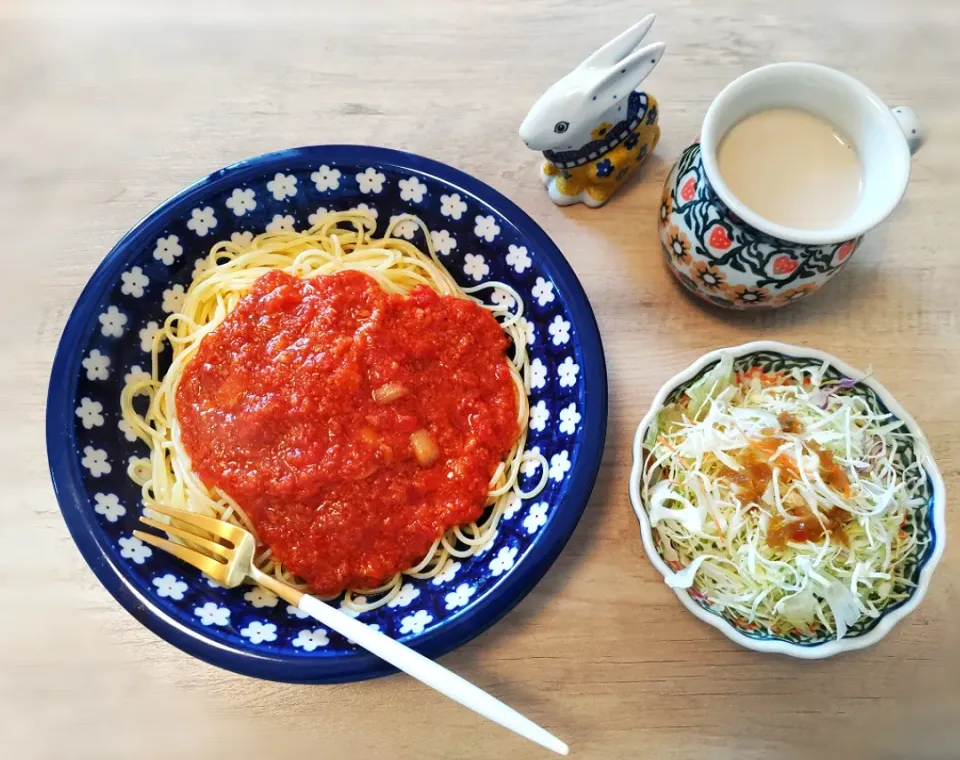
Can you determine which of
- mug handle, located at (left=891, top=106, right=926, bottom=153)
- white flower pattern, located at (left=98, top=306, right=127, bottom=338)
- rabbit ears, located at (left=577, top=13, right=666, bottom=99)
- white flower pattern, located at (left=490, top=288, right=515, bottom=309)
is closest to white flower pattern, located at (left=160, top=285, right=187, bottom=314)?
white flower pattern, located at (left=98, top=306, right=127, bottom=338)

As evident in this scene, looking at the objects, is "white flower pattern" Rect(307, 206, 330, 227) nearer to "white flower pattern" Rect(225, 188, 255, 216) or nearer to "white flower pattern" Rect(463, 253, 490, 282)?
"white flower pattern" Rect(225, 188, 255, 216)

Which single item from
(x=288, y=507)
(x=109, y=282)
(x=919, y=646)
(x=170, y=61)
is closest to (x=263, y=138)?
(x=170, y=61)

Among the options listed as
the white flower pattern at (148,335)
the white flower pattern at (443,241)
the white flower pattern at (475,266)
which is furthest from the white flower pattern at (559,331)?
the white flower pattern at (148,335)

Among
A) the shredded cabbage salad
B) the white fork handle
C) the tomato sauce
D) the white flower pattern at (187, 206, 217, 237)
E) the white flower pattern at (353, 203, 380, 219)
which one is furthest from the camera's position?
the white flower pattern at (353, 203, 380, 219)

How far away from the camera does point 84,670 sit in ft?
6.15

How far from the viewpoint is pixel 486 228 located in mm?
1918

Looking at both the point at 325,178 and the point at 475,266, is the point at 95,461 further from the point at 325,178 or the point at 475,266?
Result: the point at 475,266

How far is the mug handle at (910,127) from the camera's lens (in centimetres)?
173

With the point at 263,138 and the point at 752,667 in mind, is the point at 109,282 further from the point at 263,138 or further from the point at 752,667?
the point at 752,667

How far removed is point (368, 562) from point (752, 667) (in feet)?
3.25

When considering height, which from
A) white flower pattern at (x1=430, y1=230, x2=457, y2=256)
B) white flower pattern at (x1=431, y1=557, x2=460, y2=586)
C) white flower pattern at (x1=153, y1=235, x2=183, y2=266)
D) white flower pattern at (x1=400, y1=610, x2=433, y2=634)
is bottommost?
white flower pattern at (x1=431, y1=557, x2=460, y2=586)

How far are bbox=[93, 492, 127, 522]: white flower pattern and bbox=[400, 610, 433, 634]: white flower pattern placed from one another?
2.34 feet

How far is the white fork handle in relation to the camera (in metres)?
1.47

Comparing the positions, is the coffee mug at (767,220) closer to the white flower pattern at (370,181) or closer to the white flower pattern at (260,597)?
the white flower pattern at (370,181)
